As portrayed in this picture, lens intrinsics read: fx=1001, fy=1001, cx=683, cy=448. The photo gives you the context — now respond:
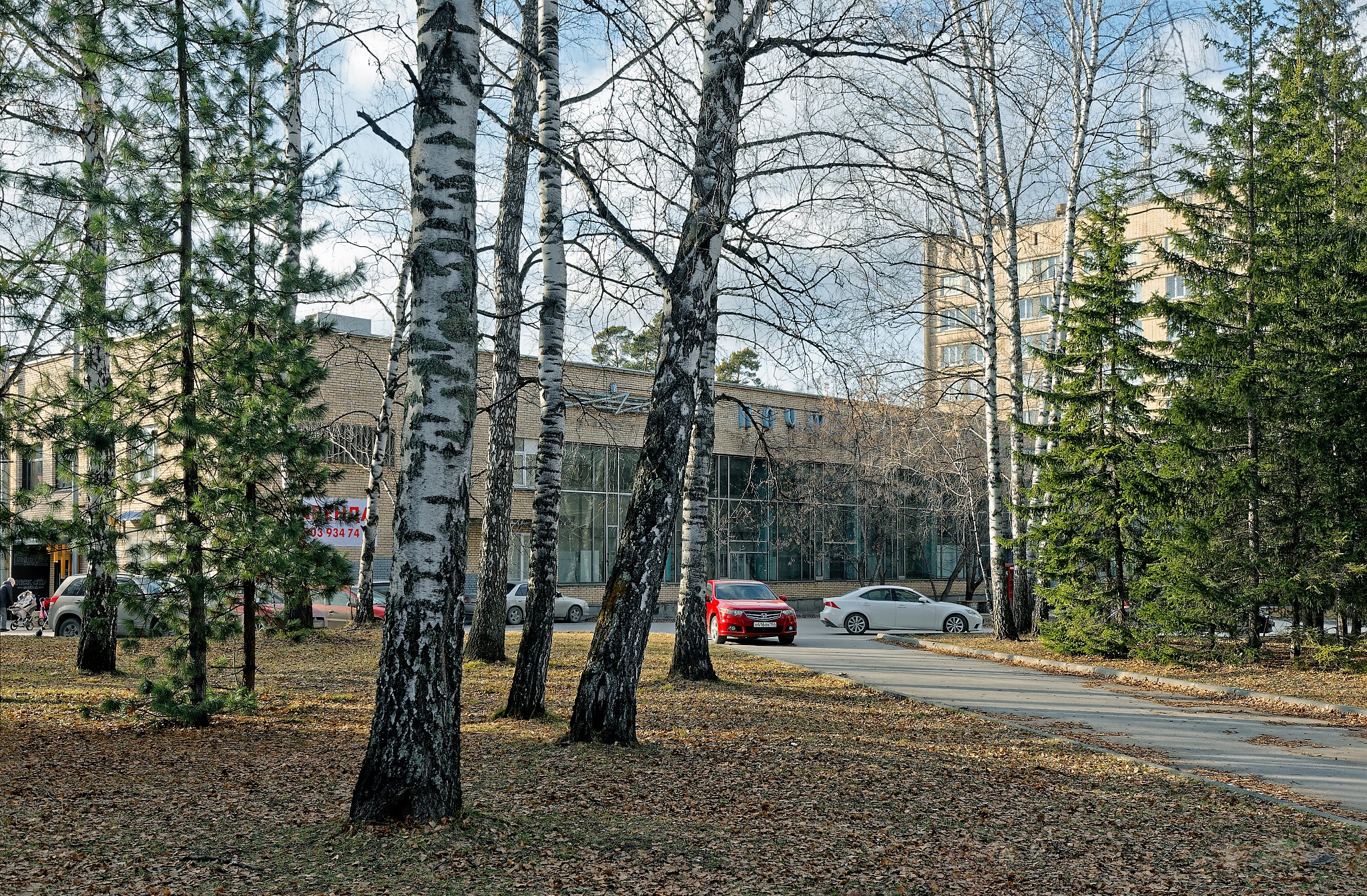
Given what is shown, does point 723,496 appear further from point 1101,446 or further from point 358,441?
point 1101,446

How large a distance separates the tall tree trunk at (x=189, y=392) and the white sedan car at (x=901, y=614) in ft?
75.3

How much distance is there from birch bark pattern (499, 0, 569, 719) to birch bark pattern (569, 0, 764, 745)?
5.74 feet

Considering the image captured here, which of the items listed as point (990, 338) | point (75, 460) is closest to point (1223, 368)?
point (990, 338)

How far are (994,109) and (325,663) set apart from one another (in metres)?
17.0

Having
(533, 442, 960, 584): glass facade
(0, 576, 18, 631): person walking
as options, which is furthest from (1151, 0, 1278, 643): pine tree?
(0, 576, 18, 631): person walking

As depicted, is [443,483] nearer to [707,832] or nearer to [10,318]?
[707,832]

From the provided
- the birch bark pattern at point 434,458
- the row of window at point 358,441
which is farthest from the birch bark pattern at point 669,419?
the row of window at point 358,441

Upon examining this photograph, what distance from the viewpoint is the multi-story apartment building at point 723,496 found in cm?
3556

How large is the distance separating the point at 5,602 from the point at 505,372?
22140 mm

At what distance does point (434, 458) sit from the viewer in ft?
20.5

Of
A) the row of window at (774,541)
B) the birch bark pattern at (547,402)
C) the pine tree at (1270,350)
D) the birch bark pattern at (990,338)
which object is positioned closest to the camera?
the birch bark pattern at (547,402)

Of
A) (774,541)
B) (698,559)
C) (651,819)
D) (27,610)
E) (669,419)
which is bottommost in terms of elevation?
(27,610)

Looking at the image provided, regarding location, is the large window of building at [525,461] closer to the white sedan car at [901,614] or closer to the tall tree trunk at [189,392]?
the white sedan car at [901,614]

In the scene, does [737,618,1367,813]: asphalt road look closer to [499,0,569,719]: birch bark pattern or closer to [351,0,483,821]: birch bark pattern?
[499,0,569,719]: birch bark pattern
